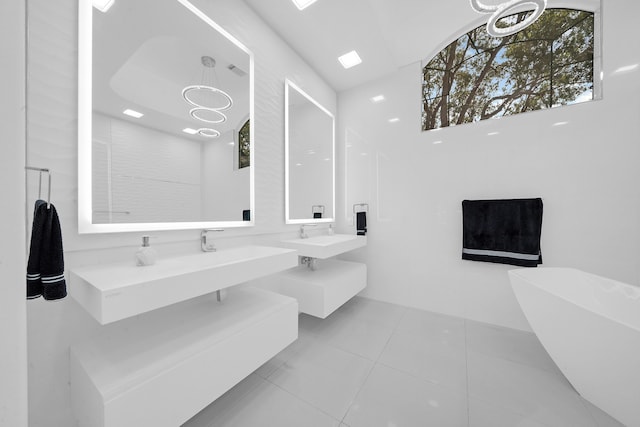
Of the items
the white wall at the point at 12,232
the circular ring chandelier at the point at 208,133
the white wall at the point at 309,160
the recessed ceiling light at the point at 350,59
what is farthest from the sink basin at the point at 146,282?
the recessed ceiling light at the point at 350,59

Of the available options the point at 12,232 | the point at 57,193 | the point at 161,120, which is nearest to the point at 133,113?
the point at 161,120

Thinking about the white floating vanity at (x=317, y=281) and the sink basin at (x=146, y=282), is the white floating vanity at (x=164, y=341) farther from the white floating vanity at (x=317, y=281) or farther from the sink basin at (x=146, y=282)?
the white floating vanity at (x=317, y=281)

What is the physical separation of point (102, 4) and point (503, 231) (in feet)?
10.7

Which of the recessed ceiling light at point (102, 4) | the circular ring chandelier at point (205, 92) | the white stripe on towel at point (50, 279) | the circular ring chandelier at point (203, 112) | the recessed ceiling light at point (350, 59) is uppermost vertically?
the recessed ceiling light at point (350, 59)

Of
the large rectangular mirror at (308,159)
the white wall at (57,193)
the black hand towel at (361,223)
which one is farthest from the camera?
the black hand towel at (361,223)

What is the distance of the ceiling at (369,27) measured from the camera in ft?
6.48

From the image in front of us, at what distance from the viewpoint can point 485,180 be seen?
2.31 metres

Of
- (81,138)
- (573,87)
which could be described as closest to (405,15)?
(573,87)

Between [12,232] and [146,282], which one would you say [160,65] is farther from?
[12,232]

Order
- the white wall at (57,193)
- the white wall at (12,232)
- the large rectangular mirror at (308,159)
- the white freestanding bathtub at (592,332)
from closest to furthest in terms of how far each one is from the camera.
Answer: the white wall at (12,232) → the white wall at (57,193) → the white freestanding bathtub at (592,332) → the large rectangular mirror at (308,159)

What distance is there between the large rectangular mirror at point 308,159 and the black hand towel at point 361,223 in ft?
1.23

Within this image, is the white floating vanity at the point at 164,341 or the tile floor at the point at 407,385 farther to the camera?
the tile floor at the point at 407,385

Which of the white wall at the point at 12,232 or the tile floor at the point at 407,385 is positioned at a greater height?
the white wall at the point at 12,232

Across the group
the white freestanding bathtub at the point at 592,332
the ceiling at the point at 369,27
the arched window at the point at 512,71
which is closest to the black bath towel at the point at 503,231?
the white freestanding bathtub at the point at 592,332
